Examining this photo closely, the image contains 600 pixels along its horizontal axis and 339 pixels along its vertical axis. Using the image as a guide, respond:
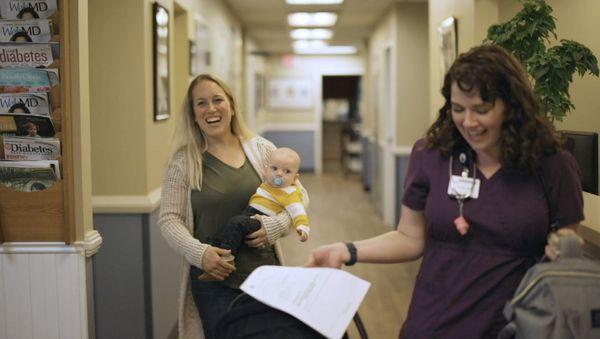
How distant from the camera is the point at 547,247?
5.24 ft

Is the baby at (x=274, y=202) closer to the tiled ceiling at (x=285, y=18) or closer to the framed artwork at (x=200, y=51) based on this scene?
the framed artwork at (x=200, y=51)

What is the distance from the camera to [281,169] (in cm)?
259

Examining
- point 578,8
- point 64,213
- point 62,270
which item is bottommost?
point 62,270

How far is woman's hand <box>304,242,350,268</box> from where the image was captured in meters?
1.85

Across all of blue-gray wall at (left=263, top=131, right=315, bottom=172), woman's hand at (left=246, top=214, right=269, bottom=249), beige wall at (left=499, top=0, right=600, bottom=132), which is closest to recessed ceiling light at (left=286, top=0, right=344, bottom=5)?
beige wall at (left=499, top=0, right=600, bottom=132)

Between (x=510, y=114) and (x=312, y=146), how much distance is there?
1440 centimetres

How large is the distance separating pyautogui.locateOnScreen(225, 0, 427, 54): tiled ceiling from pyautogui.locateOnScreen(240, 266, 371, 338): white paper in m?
6.88

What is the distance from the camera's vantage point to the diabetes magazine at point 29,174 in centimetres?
279

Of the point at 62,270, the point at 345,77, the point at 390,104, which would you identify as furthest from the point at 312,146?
the point at 62,270

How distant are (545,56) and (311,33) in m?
8.54

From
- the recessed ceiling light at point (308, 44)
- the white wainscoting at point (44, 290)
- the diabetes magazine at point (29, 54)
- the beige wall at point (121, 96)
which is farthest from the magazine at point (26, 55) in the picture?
the recessed ceiling light at point (308, 44)

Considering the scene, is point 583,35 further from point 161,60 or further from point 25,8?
point 25,8

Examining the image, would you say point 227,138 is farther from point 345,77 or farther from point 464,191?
point 345,77

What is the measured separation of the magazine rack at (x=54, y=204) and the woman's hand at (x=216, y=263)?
25.8 inches
